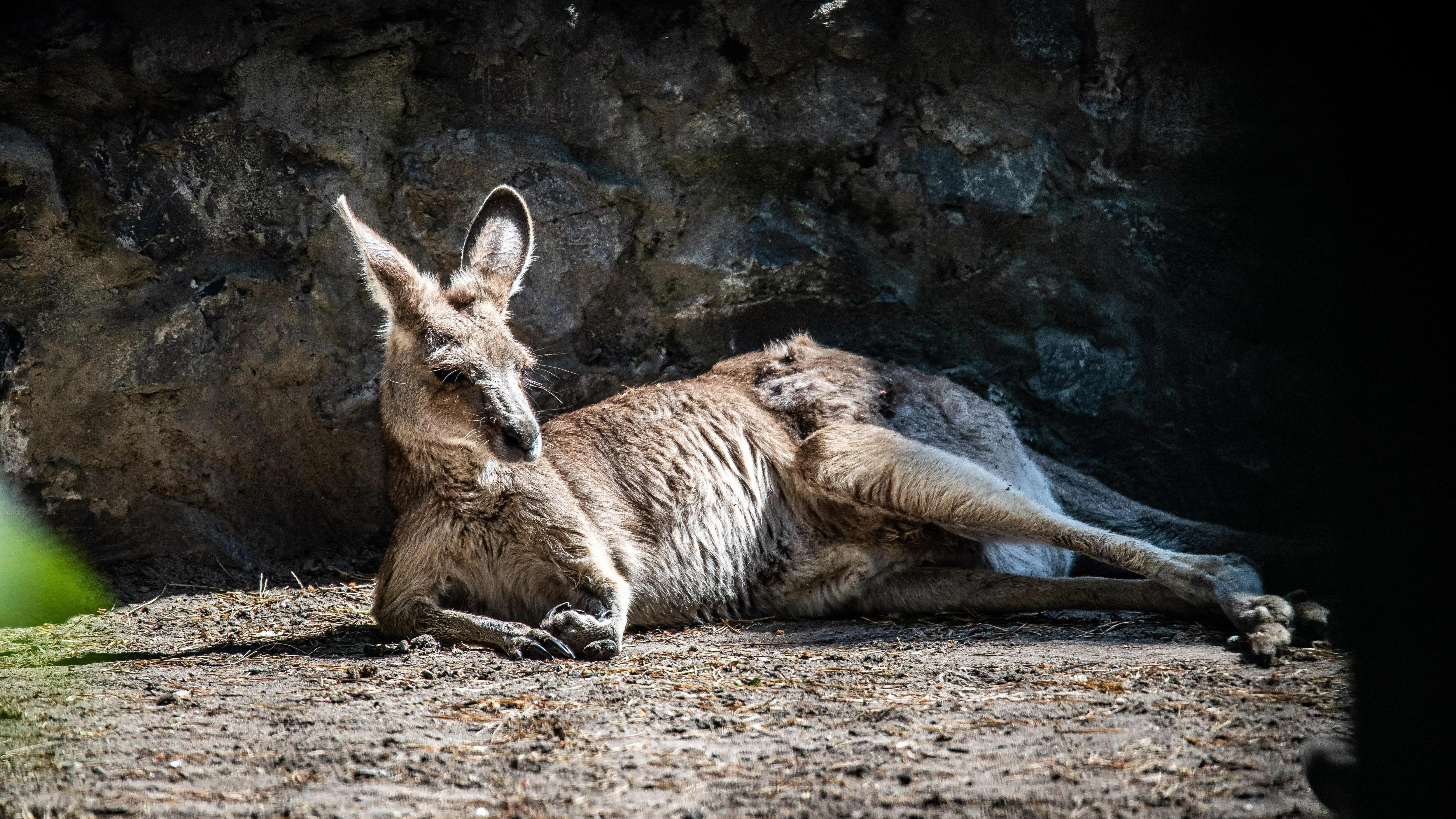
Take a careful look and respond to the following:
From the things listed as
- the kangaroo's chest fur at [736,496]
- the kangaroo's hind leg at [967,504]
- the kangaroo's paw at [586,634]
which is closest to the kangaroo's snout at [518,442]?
the kangaroo's chest fur at [736,496]

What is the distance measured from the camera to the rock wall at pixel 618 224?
5344 mm

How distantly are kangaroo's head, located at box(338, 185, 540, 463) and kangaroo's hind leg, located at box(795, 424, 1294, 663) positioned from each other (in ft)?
4.44

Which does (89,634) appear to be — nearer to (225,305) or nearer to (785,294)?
(225,305)

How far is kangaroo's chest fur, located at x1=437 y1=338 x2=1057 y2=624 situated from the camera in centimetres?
480

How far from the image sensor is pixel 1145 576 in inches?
178

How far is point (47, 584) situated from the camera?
11.6 ft

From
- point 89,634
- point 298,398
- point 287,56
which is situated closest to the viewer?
point 89,634

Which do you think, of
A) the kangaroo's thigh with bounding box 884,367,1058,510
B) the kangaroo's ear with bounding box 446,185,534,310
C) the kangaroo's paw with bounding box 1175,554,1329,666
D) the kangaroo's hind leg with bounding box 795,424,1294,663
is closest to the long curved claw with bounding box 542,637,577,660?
the kangaroo's hind leg with bounding box 795,424,1294,663

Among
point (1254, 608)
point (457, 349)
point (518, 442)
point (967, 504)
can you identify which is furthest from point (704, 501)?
point (1254, 608)

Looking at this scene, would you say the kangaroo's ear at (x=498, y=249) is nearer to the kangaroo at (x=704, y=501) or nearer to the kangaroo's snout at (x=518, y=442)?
the kangaroo at (x=704, y=501)

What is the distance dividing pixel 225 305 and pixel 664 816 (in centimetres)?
426

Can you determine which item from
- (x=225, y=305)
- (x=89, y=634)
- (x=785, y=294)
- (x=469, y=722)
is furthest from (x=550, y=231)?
(x=469, y=722)

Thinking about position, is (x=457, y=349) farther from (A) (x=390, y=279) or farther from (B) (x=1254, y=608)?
(B) (x=1254, y=608)

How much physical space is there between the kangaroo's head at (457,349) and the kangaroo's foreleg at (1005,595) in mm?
1708
